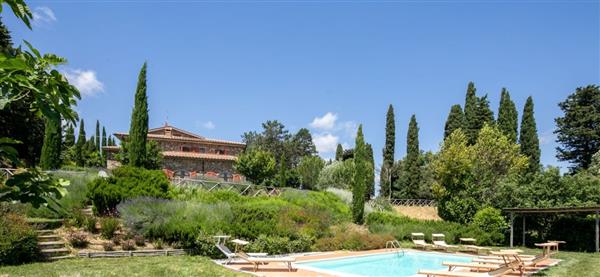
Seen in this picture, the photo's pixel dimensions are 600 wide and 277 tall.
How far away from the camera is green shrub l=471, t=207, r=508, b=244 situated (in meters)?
23.5

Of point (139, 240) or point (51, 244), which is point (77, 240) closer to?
point (51, 244)

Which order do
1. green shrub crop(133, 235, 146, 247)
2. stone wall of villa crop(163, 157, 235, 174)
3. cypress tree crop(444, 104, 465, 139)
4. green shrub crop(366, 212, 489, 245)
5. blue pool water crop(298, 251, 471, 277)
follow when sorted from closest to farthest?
blue pool water crop(298, 251, 471, 277)
green shrub crop(133, 235, 146, 247)
green shrub crop(366, 212, 489, 245)
stone wall of villa crop(163, 157, 235, 174)
cypress tree crop(444, 104, 465, 139)

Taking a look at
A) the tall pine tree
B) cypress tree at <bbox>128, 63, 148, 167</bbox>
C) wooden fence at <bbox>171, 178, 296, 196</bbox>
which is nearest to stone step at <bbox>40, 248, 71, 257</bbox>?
cypress tree at <bbox>128, 63, 148, 167</bbox>

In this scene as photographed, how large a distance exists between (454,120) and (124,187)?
33.4 meters

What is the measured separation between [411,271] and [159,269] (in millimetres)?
7964

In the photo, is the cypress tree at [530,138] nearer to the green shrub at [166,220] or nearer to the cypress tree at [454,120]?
the cypress tree at [454,120]

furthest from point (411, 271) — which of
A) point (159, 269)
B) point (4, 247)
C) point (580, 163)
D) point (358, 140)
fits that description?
point (580, 163)

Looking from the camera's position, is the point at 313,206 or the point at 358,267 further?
the point at 313,206

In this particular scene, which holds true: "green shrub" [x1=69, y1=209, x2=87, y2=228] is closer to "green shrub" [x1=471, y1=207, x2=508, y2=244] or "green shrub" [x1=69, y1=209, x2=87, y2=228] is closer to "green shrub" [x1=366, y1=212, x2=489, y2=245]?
"green shrub" [x1=366, y1=212, x2=489, y2=245]

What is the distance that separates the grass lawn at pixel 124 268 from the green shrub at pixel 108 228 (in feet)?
5.98

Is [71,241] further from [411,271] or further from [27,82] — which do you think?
[27,82]

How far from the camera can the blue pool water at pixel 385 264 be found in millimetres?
13992

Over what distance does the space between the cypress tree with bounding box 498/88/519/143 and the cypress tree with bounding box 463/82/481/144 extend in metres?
2.17

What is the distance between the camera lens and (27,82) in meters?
1.62
